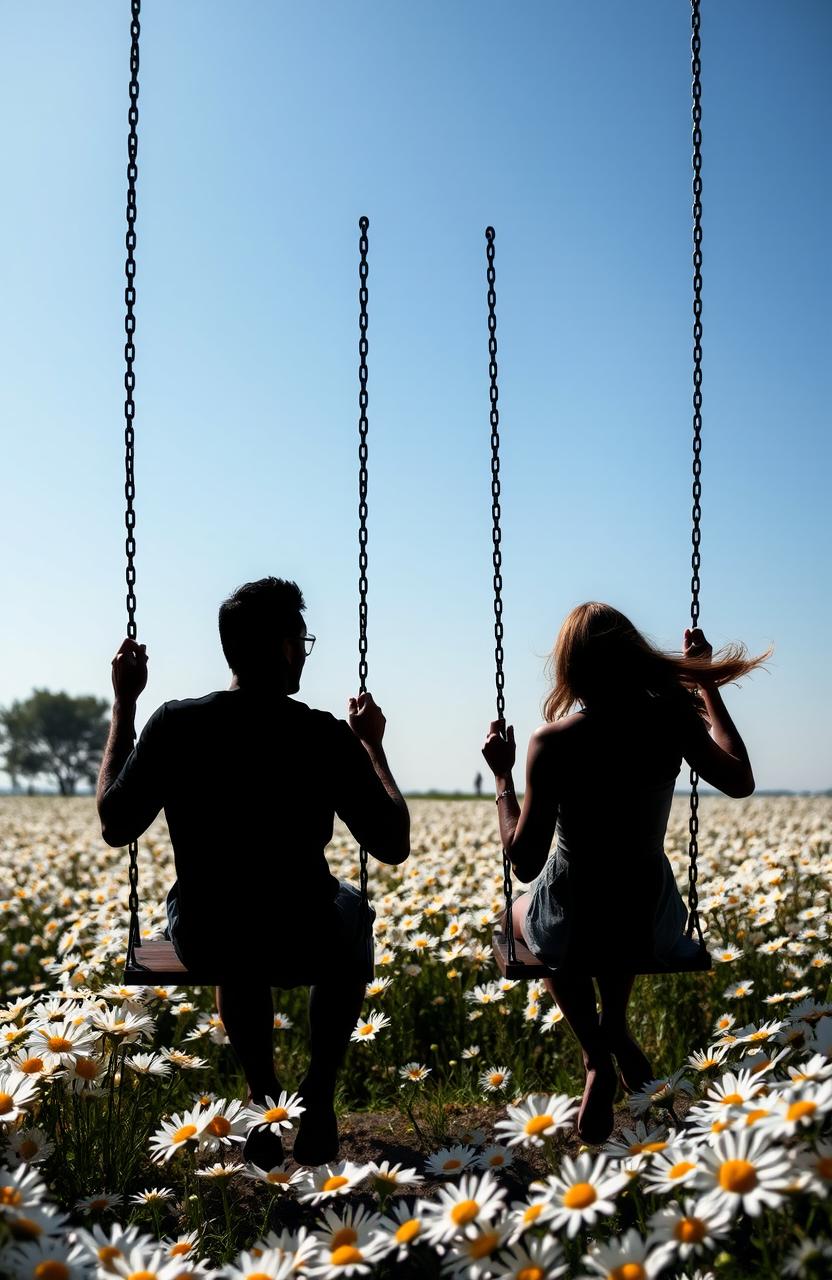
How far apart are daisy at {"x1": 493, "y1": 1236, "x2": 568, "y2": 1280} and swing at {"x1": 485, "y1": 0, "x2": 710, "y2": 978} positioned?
150 cm

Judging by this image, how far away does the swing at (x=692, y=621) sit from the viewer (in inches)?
149

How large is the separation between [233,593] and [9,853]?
7.76 metres

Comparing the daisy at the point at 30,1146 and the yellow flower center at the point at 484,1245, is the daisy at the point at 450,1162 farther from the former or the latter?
the daisy at the point at 30,1146

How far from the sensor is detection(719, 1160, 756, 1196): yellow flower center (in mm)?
2225

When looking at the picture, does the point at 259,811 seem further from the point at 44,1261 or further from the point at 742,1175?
the point at 742,1175

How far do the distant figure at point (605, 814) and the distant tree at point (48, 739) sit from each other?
7697cm

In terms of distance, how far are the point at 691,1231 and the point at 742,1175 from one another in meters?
0.15

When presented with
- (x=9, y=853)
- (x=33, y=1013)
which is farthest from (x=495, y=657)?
(x=9, y=853)

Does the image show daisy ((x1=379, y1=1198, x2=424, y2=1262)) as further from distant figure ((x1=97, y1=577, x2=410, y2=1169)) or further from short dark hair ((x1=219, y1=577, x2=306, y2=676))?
short dark hair ((x1=219, y1=577, x2=306, y2=676))

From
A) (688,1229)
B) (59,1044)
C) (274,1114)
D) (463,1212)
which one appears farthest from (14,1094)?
(688,1229)

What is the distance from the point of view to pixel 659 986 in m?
5.65

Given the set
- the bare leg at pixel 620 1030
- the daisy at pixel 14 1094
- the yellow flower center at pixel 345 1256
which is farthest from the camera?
the bare leg at pixel 620 1030

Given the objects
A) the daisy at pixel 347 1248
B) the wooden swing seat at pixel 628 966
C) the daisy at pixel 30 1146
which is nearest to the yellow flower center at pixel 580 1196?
the daisy at pixel 347 1248

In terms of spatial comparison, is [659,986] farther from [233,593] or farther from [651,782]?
[233,593]
